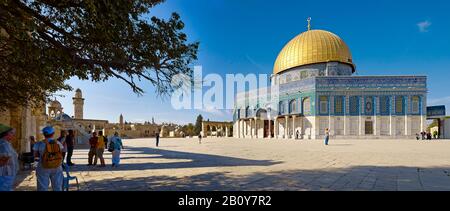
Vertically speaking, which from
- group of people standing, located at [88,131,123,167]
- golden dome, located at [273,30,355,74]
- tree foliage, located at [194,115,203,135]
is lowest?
tree foliage, located at [194,115,203,135]

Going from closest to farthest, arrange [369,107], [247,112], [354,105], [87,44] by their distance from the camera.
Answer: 1. [87,44]
2. [369,107]
3. [354,105]
4. [247,112]

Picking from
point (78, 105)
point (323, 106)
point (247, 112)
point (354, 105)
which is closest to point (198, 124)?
point (247, 112)

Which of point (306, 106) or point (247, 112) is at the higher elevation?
point (306, 106)

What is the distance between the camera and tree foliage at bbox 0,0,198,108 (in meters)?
4.73

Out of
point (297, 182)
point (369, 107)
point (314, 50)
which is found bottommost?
point (297, 182)

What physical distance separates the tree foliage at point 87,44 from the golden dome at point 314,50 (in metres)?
38.5

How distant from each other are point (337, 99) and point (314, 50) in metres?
9.34

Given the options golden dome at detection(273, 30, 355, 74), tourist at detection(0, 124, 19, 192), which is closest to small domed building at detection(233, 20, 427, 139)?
golden dome at detection(273, 30, 355, 74)

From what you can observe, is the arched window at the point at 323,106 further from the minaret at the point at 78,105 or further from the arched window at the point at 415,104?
the minaret at the point at 78,105

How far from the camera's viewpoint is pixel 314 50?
41.6m

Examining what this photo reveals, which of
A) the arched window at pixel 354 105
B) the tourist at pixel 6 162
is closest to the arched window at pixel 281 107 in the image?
the arched window at pixel 354 105

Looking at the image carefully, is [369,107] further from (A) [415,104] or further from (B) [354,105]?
(A) [415,104]

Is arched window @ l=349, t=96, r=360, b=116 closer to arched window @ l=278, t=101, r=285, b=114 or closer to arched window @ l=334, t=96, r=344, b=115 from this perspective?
arched window @ l=334, t=96, r=344, b=115
